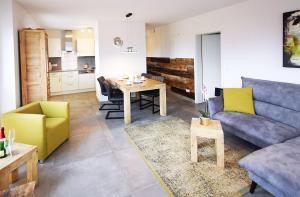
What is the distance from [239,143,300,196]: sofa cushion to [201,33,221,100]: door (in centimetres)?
401

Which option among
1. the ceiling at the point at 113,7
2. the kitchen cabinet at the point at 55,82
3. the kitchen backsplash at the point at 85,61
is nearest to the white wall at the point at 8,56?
the ceiling at the point at 113,7

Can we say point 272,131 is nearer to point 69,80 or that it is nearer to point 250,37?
point 250,37

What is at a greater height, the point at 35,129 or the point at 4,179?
the point at 35,129

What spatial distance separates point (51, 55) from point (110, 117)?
4.48m

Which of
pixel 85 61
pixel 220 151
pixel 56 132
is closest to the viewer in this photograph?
pixel 220 151

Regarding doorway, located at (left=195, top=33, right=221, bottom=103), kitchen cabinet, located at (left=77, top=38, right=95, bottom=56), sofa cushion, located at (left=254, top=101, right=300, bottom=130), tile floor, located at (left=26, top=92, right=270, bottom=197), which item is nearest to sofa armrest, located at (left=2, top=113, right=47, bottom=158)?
tile floor, located at (left=26, top=92, right=270, bottom=197)

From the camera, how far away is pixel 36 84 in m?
4.24

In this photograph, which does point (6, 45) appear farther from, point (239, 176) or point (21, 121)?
point (239, 176)

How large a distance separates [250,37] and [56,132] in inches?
154

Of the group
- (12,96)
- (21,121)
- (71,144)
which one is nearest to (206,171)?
(71,144)

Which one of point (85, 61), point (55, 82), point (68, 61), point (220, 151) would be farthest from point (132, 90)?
point (85, 61)

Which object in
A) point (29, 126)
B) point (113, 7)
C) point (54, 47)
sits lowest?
point (29, 126)

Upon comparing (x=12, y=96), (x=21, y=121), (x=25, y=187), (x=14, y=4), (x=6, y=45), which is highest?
(x=14, y=4)

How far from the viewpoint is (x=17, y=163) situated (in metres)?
2.11
